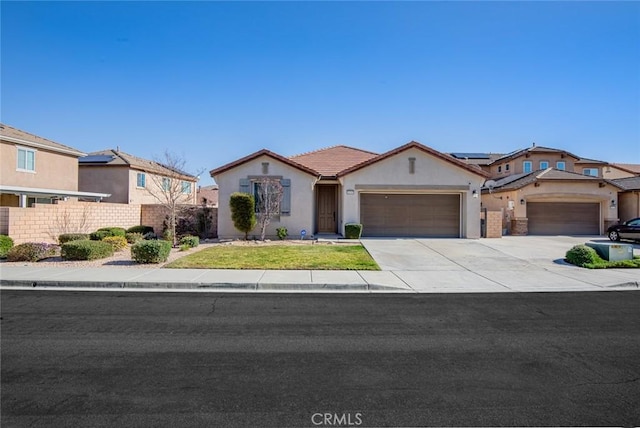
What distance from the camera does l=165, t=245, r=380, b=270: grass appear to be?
1082 centimetres

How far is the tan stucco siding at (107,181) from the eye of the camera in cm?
2631

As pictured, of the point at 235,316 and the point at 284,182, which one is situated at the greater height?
the point at 284,182

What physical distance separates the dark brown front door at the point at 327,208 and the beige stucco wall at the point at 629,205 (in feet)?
68.1

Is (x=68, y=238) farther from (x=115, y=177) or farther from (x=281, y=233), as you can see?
(x=115, y=177)

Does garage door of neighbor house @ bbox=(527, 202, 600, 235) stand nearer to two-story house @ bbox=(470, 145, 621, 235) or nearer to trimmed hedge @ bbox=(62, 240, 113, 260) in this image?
two-story house @ bbox=(470, 145, 621, 235)

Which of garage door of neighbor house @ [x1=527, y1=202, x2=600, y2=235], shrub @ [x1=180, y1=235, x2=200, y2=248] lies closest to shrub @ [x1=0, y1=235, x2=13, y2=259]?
shrub @ [x1=180, y1=235, x2=200, y2=248]

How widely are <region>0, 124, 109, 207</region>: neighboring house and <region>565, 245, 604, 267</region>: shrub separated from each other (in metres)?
26.1

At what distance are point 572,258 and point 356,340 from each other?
35.9ft

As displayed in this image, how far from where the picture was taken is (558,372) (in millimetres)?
4199

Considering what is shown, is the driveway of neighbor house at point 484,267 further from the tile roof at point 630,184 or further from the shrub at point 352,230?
the tile roof at point 630,184

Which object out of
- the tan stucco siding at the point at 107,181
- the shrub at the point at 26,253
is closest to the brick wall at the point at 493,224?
the shrub at the point at 26,253

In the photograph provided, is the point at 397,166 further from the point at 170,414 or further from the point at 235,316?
the point at 170,414

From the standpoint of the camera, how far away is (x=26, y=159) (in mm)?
20953

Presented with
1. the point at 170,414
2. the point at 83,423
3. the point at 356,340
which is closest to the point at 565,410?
the point at 356,340
